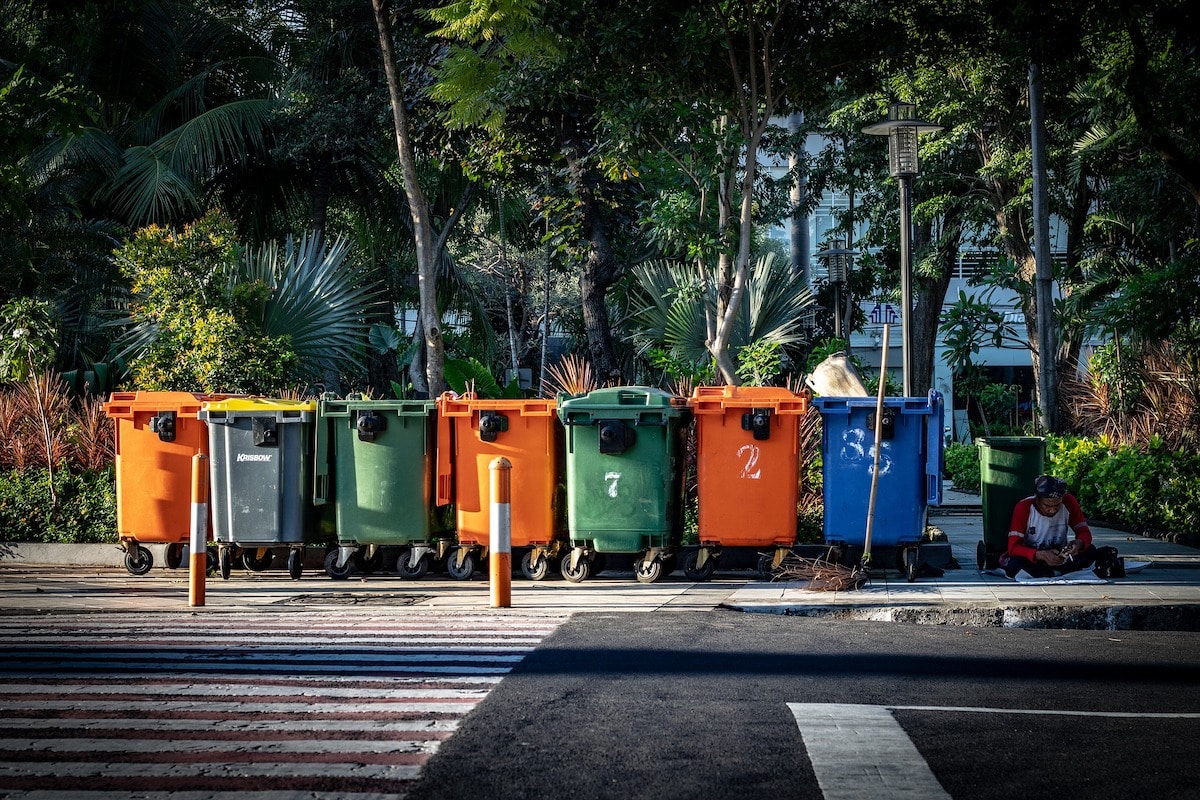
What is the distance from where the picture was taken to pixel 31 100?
13.1 meters

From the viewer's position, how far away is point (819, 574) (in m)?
10.5

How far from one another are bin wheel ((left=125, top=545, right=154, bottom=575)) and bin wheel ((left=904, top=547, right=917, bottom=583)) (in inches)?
273

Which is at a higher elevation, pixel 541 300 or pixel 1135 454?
pixel 541 300

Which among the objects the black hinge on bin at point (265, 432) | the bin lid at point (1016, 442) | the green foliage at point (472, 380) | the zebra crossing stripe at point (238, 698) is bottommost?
the zebra crossing stripe at point (238, 698)

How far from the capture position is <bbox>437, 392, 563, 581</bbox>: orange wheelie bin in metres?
11.5

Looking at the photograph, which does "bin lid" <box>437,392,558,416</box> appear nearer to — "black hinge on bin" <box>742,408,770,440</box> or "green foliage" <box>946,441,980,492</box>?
"black hinge on bin" <box>742,408,770,440</box>

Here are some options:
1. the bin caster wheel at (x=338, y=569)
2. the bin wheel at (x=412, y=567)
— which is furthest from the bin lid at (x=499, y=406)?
the bin caster wheel at (x=338, y=569)

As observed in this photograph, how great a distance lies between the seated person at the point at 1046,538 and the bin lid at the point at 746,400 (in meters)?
2.02

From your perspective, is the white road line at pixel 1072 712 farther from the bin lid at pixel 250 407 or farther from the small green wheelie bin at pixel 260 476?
the bin lid at pixel 250 407

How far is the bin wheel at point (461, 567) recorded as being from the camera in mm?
11727

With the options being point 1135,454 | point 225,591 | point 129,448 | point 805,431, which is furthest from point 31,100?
point 1135,454

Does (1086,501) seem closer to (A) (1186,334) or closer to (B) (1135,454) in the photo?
(B) (1135,454)

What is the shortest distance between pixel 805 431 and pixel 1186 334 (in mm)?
5432

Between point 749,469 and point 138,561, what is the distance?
5.76 m
